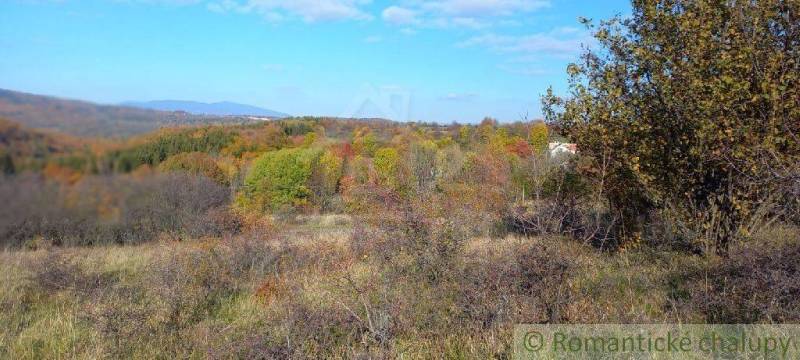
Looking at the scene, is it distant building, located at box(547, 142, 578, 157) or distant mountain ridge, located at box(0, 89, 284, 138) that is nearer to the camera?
distant mountain ridge, located at box(0, 89, 284, 138)

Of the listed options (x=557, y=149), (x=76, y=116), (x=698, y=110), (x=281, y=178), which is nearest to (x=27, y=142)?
(x=76, y=116)

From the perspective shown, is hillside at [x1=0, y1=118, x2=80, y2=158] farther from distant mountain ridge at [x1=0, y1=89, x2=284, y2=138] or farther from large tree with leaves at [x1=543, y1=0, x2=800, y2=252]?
large tree with leaves at [x1=543, y1=0, x2=800, y2=252]

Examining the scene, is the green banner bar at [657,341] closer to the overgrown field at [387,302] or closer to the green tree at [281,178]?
the overgrown field at [387,302]

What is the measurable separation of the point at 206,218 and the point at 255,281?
5300 millimetres

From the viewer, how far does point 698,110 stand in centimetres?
720

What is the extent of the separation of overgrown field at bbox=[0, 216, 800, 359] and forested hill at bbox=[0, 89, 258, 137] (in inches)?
79.2

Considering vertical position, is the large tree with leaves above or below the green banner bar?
above

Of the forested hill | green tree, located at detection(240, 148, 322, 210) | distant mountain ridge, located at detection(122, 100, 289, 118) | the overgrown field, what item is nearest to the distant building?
the overgrown field

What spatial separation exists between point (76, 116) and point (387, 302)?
3111mm

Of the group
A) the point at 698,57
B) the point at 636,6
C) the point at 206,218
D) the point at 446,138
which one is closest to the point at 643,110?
the point at 698,57

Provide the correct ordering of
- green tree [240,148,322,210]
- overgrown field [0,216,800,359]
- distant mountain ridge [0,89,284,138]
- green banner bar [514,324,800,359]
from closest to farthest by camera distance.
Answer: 1. distant mountain ridge [0,89,284,138]
2. green banner bar [514,324,800,359]
3. overgrown field [0,216,800,359]
4. green tree [240,148,322,210]

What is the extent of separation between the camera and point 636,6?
883 centimetres

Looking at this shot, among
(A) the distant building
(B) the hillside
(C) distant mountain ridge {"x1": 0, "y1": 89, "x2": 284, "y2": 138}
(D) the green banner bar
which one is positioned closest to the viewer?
(B) the hillside

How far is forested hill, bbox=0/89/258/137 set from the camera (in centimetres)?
371
